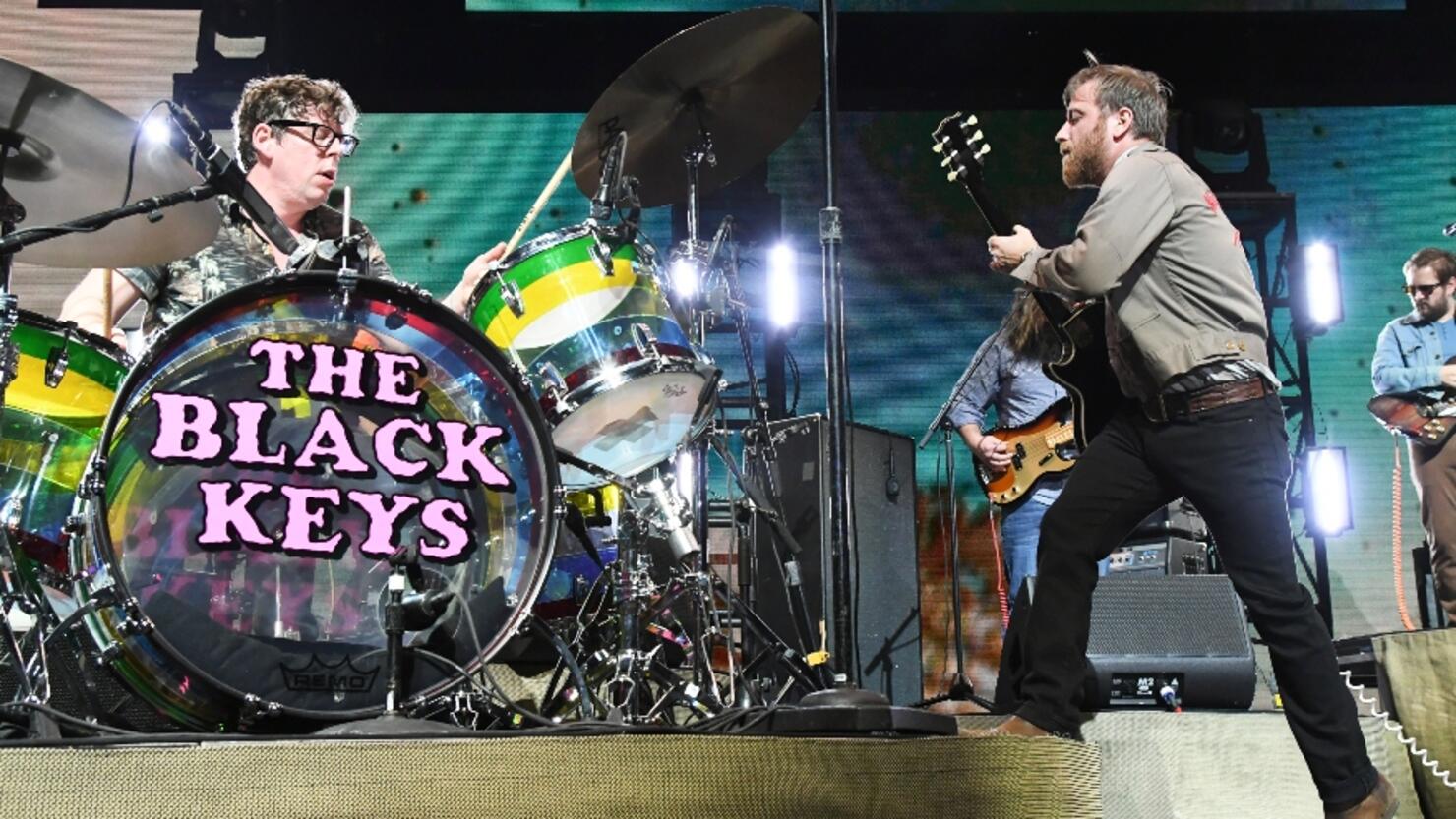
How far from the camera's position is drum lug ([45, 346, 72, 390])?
2.78 meters

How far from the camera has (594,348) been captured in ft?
11.2

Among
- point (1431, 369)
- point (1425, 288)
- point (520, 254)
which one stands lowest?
point (520, 254)

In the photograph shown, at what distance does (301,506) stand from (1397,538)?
6262 millimetres

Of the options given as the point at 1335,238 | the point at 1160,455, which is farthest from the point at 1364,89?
the point at 1160,455

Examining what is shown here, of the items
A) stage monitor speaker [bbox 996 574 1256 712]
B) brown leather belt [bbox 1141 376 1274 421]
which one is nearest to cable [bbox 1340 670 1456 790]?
stage monitor speaker [bbox 996 574 1256 712]

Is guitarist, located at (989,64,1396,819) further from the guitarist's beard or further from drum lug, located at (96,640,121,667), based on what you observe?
drum lug, located at (96,640,121,667)

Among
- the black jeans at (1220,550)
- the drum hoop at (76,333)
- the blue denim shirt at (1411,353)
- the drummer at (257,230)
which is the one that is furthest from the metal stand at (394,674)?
the blue denim shirt at (1411,353)

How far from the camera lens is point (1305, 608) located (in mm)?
2955

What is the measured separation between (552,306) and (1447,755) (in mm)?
2377

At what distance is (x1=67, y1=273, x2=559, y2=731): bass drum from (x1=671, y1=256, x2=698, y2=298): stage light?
4.30 feet

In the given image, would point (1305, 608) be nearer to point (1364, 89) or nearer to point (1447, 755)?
point (1447, 755)

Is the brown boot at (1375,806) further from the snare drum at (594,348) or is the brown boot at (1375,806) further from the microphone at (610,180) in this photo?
the microphone at (610,180)

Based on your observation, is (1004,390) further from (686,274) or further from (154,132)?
(154,132)

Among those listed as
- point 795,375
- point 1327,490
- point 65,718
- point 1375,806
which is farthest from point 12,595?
point 1327,490
